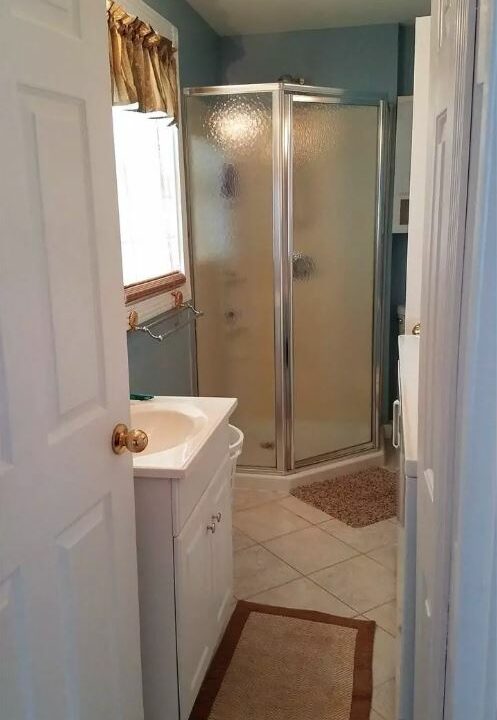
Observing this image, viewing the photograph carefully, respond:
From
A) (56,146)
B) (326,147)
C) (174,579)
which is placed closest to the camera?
(56,146)

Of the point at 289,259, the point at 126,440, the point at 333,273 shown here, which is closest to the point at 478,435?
the point at 126,440

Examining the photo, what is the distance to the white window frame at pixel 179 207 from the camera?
2.40 meters

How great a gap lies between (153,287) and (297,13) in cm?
169

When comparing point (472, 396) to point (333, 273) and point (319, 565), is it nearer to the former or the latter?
point (319, 565)

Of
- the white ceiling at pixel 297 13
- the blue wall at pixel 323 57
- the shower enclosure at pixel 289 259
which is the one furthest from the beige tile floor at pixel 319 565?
the white ceiling at pixel 297 13

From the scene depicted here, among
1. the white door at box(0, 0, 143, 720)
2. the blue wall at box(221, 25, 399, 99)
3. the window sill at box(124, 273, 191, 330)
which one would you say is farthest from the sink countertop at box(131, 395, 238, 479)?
the blue wall at box(221, 25, 399, 99)

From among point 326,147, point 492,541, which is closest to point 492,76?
point 492,541

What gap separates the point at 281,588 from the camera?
8.15 ft

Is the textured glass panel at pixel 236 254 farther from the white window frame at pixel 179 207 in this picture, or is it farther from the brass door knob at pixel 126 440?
the brass door knob at pixel 126 440

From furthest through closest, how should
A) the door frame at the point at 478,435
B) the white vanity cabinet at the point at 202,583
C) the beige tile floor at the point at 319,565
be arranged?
the beige tile floor at the point at 319,565 → the white vanity cabinet at the point at 202,583 → the door frame at the point at 478,435

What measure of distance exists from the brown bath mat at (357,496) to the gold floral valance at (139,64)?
6.44 feet

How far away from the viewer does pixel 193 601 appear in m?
1.77

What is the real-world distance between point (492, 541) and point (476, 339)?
9.5 inches

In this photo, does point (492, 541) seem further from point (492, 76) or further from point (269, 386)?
point (269, 386)
